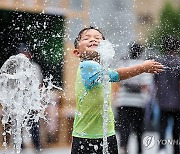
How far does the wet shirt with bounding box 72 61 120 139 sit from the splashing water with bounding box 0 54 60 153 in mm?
871

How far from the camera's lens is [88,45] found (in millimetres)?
2973

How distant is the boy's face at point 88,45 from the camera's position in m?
2.93

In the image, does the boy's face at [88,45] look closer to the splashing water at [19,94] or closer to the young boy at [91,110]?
the young boy at [91,110]

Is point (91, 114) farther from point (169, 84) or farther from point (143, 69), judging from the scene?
point (169, 84)

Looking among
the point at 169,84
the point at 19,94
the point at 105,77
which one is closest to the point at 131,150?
the point at 169,84

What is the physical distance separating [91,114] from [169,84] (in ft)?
4.85

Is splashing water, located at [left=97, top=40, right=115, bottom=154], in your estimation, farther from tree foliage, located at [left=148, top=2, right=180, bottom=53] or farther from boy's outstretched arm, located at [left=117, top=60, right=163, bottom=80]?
tree foliage, located at [left=148, top=2, right=180, bottom=53]

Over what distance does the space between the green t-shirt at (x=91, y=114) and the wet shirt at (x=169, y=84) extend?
4.47 ft

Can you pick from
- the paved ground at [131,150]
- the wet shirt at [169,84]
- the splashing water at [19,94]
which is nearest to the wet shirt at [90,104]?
the splashing water at [19,94]

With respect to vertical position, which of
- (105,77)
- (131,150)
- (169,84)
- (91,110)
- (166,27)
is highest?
(166,27)

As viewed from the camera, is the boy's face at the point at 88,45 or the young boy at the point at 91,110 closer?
the young boy at the point at 91,110

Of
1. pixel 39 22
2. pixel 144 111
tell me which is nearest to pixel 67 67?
pixel 39 22

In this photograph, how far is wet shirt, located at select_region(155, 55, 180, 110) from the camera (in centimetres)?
413

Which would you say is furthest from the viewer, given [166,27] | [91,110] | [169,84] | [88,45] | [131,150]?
[166,27]
